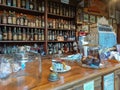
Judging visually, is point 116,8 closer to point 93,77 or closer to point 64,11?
point 64,11

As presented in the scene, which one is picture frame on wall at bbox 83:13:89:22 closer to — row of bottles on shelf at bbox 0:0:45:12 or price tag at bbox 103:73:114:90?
row of bottles on shelf at bbox 0:0:45:12

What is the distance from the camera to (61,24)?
137 inches

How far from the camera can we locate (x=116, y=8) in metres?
5.47

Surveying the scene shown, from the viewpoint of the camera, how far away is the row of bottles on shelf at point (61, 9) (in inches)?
129

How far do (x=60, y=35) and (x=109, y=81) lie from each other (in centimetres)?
222

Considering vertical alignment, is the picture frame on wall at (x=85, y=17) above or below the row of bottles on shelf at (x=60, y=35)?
above

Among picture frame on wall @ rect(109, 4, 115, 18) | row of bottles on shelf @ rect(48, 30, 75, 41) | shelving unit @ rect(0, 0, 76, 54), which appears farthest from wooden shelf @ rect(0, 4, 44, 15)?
picture frame on wall @ rect(109, 4, 115, 18)

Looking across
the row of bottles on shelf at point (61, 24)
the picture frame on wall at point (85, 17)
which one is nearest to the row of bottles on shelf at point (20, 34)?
the row of bottles on shelf at point (61, 24)

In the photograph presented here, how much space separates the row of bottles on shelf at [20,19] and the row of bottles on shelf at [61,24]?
9.6 inches

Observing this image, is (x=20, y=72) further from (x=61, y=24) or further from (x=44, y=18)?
(x=61, y=24)

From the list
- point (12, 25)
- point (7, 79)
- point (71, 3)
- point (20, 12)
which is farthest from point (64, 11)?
point (7, 79)

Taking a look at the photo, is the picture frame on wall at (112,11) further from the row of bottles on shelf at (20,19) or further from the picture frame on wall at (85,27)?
the row of bottles on shelf at (20,19)

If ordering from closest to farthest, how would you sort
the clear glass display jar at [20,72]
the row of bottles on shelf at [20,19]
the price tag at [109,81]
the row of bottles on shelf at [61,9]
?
the clear glass display jar at [20,72]
the price tag at [109,81]
the row of bottles on shelf at [20,19]
the row of bottles on shelf at [61,9]

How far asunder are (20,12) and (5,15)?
0.36 metres
